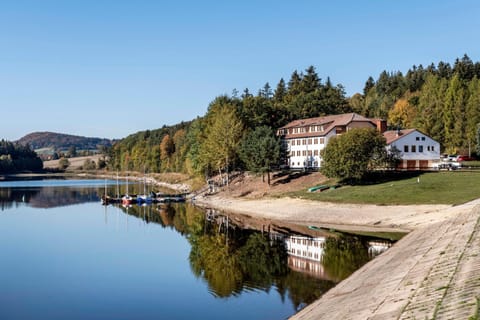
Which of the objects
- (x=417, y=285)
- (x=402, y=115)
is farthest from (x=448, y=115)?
(x=417, y=285)

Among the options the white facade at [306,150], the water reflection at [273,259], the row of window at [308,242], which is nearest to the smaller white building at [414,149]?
the white facade at [306,150]

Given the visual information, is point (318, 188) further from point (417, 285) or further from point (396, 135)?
point (417, 285)

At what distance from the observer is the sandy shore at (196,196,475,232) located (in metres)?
62.7

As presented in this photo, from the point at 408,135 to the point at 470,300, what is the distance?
8155cm

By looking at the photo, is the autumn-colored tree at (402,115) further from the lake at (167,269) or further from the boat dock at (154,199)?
the lake at (167,269)

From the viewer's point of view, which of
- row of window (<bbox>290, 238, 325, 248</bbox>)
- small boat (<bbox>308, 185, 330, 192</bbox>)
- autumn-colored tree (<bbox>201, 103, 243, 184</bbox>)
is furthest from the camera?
autumn-colored tree (<bbox>201, 103, 243, 184</bbox>)

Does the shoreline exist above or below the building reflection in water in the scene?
above

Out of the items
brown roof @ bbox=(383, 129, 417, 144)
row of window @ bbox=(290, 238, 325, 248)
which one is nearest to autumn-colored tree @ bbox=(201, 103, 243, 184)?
brown roof @ bbox=(383, 129, 417, 144)

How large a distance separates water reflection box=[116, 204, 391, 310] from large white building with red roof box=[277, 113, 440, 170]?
41.6 metres

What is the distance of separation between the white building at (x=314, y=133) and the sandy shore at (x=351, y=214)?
26.0 meters

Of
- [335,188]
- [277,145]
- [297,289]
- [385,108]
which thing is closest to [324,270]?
[297,289]

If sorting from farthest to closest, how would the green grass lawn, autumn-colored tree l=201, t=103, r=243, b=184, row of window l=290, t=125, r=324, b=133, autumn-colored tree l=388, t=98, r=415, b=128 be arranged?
autumn-colored tree l=388, t=98, r=415, b=128 < row of window l=290, t=125, r=324, b=133 < autumn-colored tree l=201, t=103, r=243, b=184 < the green grass lawn

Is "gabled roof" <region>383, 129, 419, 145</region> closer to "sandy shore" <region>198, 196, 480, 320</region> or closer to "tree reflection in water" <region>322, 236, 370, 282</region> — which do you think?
"sandy shore" <region>198, 196, 480, 320</region>

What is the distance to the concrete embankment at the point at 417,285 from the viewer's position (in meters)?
22.9
